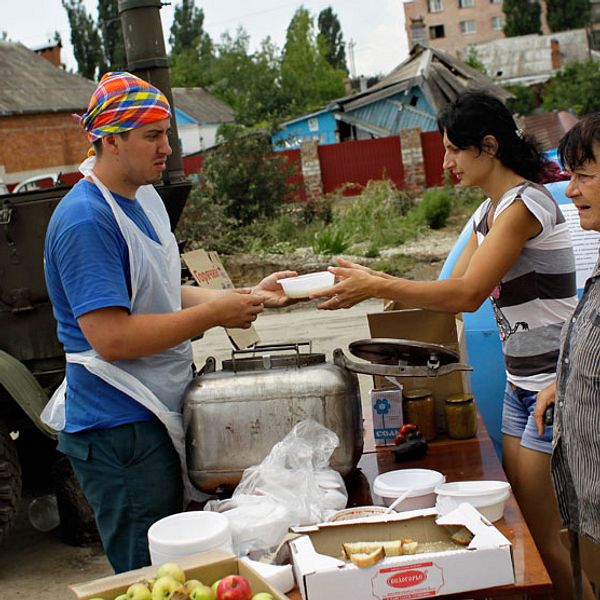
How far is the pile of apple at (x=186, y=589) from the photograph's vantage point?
201 centimetres

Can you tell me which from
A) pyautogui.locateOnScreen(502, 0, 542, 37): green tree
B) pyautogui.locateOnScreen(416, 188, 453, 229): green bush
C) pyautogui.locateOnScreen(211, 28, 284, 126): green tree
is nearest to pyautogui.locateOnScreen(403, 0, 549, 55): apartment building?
pyautogui.locateOnScreen(502, 0, 542, 37): green tree

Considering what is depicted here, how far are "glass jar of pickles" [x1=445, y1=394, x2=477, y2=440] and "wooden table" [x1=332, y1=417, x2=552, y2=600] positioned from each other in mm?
30

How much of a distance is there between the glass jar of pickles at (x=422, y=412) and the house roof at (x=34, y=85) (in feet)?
101

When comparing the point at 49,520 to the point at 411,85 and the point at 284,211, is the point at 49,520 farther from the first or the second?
the point at 411,85

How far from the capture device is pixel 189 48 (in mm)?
75062

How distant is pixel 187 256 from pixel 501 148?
3.18 meters

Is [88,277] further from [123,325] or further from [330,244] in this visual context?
[330,244]

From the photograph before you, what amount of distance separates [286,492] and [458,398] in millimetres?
928

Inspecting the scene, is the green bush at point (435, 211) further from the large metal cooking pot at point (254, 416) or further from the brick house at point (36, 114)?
the brick house at point (36, 114)

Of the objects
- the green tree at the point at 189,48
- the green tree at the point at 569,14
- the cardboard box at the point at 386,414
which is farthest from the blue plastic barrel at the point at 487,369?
the green tree at the point at 569,14

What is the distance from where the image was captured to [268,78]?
2162 inches

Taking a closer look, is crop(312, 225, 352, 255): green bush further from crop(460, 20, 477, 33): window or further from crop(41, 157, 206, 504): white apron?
crop(460, 20, 477, 33): window

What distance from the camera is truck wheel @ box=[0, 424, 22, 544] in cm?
476

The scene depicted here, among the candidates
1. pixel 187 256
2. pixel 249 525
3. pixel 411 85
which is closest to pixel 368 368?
pixel 249 525
